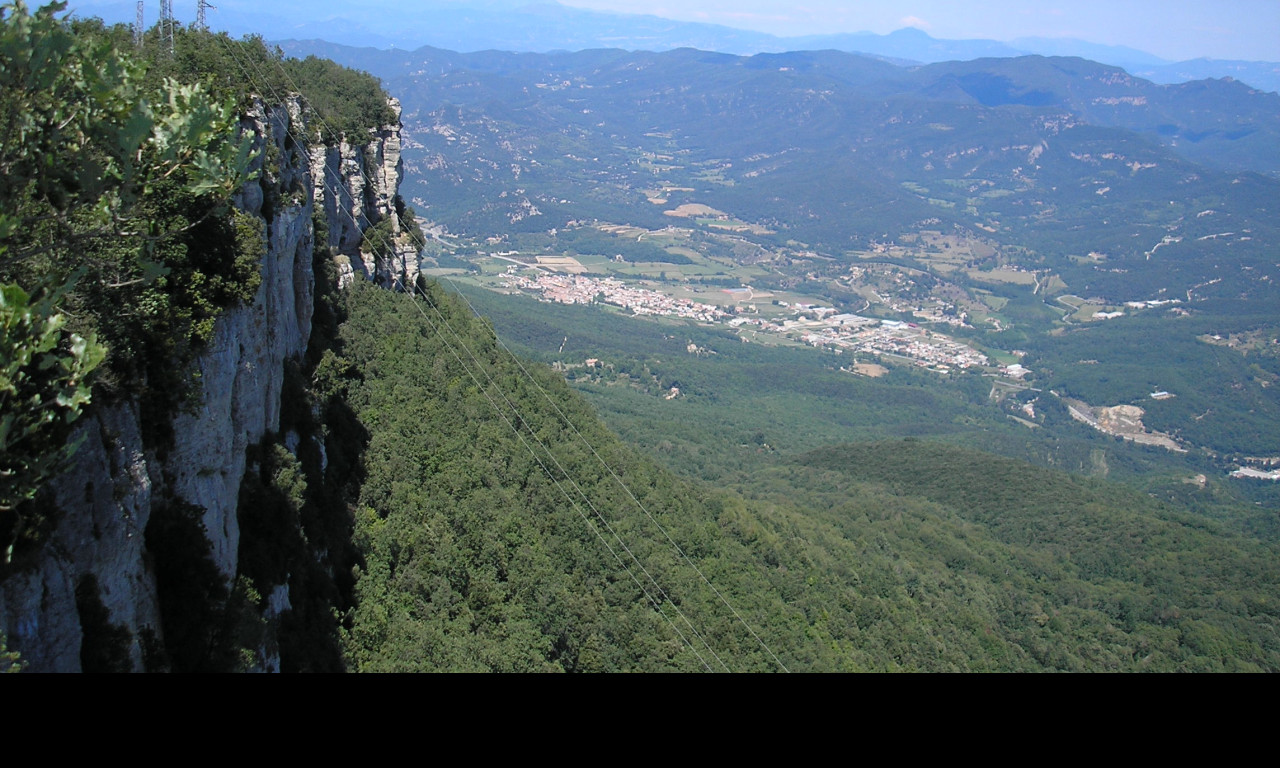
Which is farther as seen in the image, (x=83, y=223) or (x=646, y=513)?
(x=646, y=513)

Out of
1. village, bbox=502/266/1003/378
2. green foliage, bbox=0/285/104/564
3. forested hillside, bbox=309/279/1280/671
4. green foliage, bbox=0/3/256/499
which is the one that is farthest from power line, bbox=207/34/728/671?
village, bbox=502/266/1003/378

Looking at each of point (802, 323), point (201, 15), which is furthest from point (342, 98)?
point (802, 323)

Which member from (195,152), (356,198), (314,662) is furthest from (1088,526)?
(195,152)

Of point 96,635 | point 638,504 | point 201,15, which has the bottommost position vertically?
point 638,504

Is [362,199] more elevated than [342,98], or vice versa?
[342,98]

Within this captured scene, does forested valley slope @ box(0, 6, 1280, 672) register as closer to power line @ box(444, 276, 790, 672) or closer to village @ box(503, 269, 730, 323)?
power line @ box(444, 276, 790, 672)

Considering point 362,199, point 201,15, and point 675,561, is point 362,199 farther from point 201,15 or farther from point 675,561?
point 675,561
